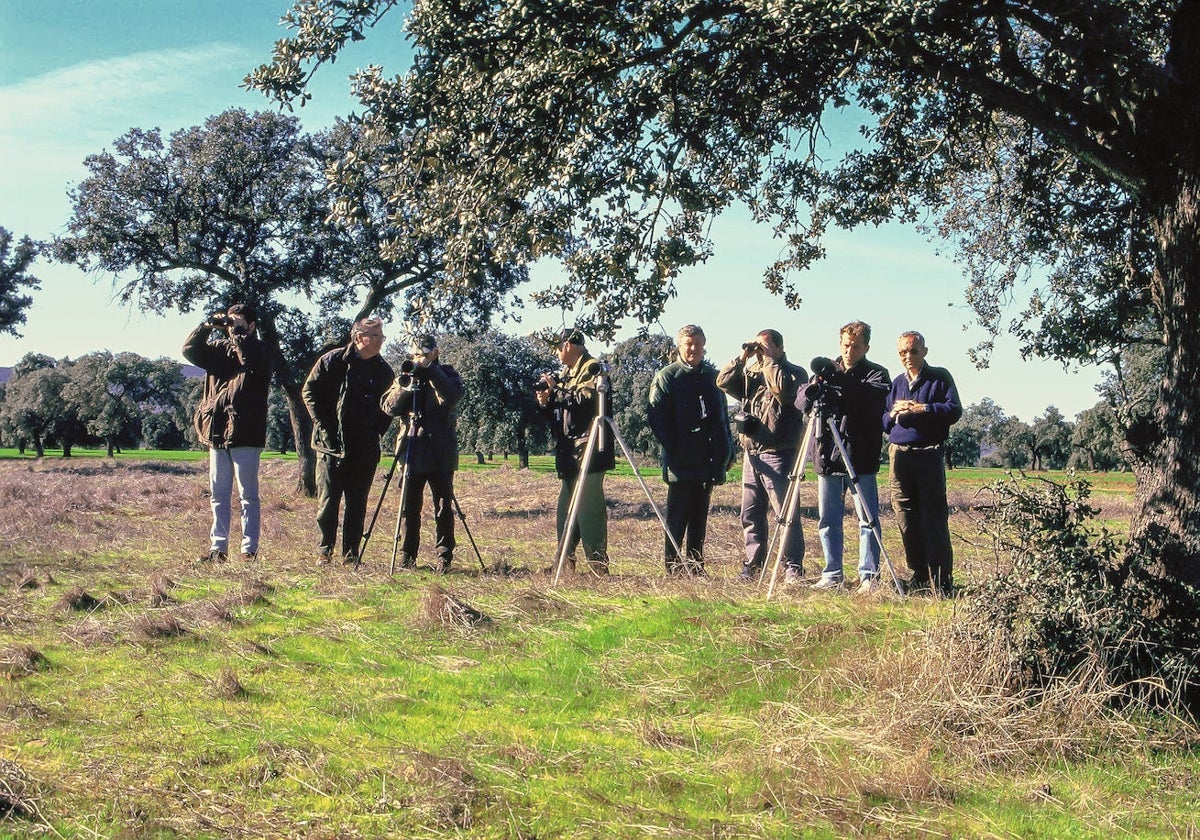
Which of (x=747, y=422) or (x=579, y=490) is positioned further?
Answer: (x=747, y=422)

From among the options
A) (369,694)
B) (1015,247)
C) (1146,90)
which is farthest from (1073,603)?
(1015,247)

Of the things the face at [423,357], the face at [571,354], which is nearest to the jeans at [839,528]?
the face at [571,354]

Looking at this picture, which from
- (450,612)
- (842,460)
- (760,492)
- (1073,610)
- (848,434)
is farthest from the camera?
(760,492)

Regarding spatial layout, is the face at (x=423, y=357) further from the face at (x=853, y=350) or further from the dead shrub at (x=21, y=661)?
the dead shrub at (x=21, y=661)

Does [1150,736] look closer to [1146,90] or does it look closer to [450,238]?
[1146,90]

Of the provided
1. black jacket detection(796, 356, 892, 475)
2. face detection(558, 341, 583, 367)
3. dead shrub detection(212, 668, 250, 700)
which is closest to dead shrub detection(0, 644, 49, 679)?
dead shrub detection(212, 668, 250, 700)

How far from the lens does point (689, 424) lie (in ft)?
31.3

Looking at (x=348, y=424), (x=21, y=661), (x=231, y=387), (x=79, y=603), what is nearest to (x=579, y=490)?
(x=348, y=424)

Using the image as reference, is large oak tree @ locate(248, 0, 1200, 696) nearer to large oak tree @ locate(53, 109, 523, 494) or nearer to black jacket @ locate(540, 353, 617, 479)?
black jacket @ locate(540, 353, 617, 479)

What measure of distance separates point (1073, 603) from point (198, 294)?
79.0 feet

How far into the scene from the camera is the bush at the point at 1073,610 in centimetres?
535

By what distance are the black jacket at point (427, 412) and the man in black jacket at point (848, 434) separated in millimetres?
3505

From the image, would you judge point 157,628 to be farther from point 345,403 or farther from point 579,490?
point 579,490

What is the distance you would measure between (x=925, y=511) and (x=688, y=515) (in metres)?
2.24
